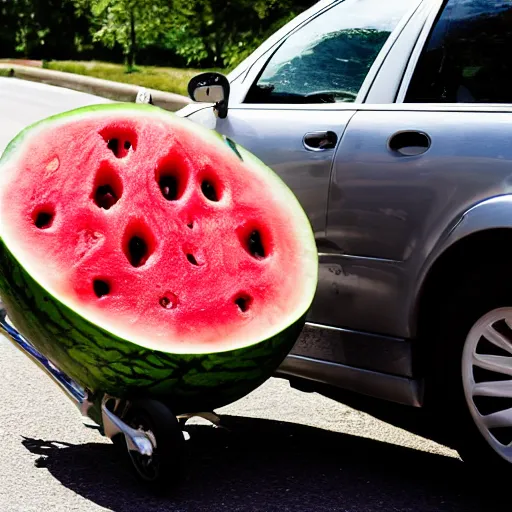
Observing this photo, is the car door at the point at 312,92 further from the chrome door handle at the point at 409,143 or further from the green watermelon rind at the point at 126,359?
the green watermelon rind at the point at 126,359

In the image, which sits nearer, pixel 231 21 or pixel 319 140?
pixel 319 140

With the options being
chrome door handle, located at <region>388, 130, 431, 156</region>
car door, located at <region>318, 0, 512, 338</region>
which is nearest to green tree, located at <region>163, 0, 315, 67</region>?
car door, located at <region>318, 0, 512, 338</region>

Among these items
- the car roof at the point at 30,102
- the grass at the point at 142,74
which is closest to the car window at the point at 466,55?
the car roof at the point at 30,102

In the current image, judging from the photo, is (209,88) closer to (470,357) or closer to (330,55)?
(330,55)

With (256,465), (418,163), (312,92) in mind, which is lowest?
(256,465)

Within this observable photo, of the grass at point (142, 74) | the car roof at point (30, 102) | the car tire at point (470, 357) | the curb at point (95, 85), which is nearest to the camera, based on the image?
the car tire at point (470, 357)

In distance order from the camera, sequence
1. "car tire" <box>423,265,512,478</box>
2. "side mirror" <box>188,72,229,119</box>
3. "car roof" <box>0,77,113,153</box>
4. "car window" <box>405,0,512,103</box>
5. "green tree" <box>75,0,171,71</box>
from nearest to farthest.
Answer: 1. "car tire" <box>423,265,512,478</box>
2. "car window" <box>405,0,512,103</box>
3. "side mirror" <box>188,72,229,119</box>
4. "car roof" <box>0,77,113,153</box>
5. "green tree" <box>75,0,171,71</box>

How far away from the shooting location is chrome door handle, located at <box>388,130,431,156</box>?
4.07 metres

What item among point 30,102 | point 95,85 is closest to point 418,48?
point 30,102

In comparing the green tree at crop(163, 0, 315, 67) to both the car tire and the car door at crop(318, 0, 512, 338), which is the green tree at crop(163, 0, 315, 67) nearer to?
the car door at crop(318, 0, 512, 338)

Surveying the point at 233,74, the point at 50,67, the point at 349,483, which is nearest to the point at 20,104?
the point at 50,67

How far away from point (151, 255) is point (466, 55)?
4.40 ft

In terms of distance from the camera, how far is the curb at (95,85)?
17219 millimetres

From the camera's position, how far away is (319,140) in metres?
4.46
